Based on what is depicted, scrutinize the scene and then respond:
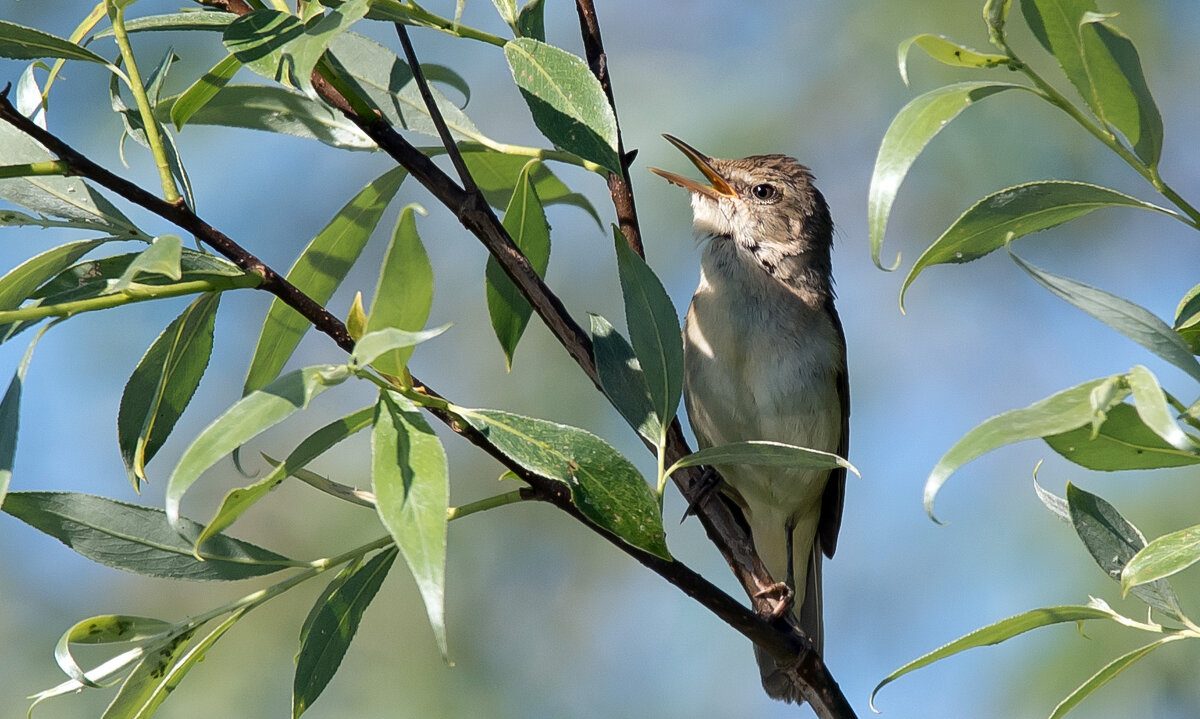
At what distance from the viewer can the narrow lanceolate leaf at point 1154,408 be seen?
1103 mm

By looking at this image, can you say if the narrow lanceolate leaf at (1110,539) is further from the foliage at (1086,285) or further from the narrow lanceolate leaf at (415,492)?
the narrow lanceolate leaf at (415,492)

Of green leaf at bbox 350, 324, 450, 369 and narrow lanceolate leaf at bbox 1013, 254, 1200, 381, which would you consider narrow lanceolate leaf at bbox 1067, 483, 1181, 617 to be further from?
green leaf at bbox 350, 324, 450, 369

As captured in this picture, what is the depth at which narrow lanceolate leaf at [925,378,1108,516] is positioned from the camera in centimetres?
120

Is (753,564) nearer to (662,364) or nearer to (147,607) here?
(662,364)

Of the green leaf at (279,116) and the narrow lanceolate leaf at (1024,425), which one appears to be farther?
the green leaf at (279,116)

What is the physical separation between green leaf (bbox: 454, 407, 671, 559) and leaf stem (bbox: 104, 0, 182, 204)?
0.52 metres

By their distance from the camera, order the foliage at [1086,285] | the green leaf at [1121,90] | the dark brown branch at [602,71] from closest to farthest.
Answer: the foliage at [1086,285], the green leaf at [1121,90], the dark brown branch at [602,71]

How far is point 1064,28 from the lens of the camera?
1.45m

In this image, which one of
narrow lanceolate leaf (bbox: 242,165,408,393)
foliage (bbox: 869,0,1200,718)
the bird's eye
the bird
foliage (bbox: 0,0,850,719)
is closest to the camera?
foliage (bbox: 869,0,1200,718)

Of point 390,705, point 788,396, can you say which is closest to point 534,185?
point 788,396

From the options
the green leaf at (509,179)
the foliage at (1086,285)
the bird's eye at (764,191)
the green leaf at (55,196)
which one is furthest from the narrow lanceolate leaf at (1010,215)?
the bird's eye at (764,191)

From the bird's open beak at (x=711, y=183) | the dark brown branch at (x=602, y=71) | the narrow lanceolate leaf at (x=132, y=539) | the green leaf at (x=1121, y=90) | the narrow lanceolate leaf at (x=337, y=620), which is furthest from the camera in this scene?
the bird's open beak at (x=711, y=183)

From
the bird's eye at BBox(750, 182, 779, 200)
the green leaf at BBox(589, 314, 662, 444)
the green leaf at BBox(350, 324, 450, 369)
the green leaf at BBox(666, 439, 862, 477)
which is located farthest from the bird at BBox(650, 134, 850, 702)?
the green leaf at BBox(350, 324, 450, 369)

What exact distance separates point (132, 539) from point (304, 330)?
501mm
